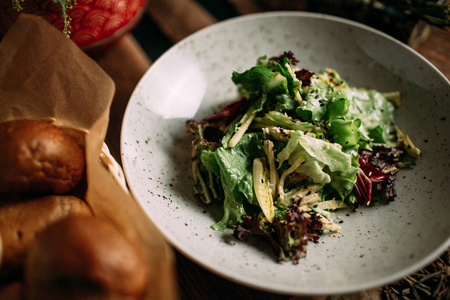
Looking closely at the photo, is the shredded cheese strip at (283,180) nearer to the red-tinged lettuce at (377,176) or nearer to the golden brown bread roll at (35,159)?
the red-tinged lettuce at (377,176)

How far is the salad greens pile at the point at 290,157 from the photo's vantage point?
2111 mm

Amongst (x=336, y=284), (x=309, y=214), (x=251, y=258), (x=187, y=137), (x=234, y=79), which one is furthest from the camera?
(x=187, y=137)

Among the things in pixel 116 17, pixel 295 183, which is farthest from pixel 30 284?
pixel 116 17

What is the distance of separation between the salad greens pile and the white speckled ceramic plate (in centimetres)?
10

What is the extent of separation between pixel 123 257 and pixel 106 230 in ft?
0.49

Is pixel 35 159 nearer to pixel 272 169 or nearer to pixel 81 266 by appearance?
pixel 81 266

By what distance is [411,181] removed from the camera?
229cm

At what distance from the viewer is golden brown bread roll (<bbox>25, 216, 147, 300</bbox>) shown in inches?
56.4

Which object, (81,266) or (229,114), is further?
(229,114)

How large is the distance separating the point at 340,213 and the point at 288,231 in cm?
49

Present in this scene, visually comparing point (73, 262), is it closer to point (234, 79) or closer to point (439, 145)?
point (234, 79)

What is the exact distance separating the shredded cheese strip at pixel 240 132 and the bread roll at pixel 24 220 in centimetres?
89

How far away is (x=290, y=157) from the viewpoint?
7.32 feet

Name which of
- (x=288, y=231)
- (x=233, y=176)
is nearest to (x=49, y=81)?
(x=233, y=176)
